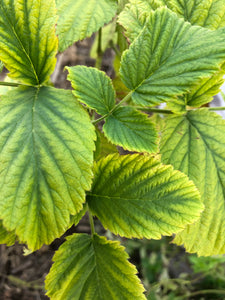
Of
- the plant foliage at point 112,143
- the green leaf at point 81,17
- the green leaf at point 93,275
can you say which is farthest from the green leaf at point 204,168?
the green leaf at point 81,17

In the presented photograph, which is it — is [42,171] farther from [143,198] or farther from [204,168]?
[204,168]

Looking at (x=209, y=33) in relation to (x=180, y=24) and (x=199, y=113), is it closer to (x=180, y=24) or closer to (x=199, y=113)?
(x=180, y=24)

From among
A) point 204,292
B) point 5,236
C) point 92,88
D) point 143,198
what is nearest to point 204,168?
point 143,198

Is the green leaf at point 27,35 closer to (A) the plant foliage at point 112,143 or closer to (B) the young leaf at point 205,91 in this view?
(A) the plant foliage at point 112,143

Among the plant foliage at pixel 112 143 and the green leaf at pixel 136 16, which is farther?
the green leaf at pixel 136 16

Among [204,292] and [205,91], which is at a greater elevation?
[205,91]

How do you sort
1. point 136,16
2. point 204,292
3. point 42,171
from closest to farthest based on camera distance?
1. point 42,171
2. point 136,16
3. point 204,292

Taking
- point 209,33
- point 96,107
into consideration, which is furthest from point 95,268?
point 209,33
